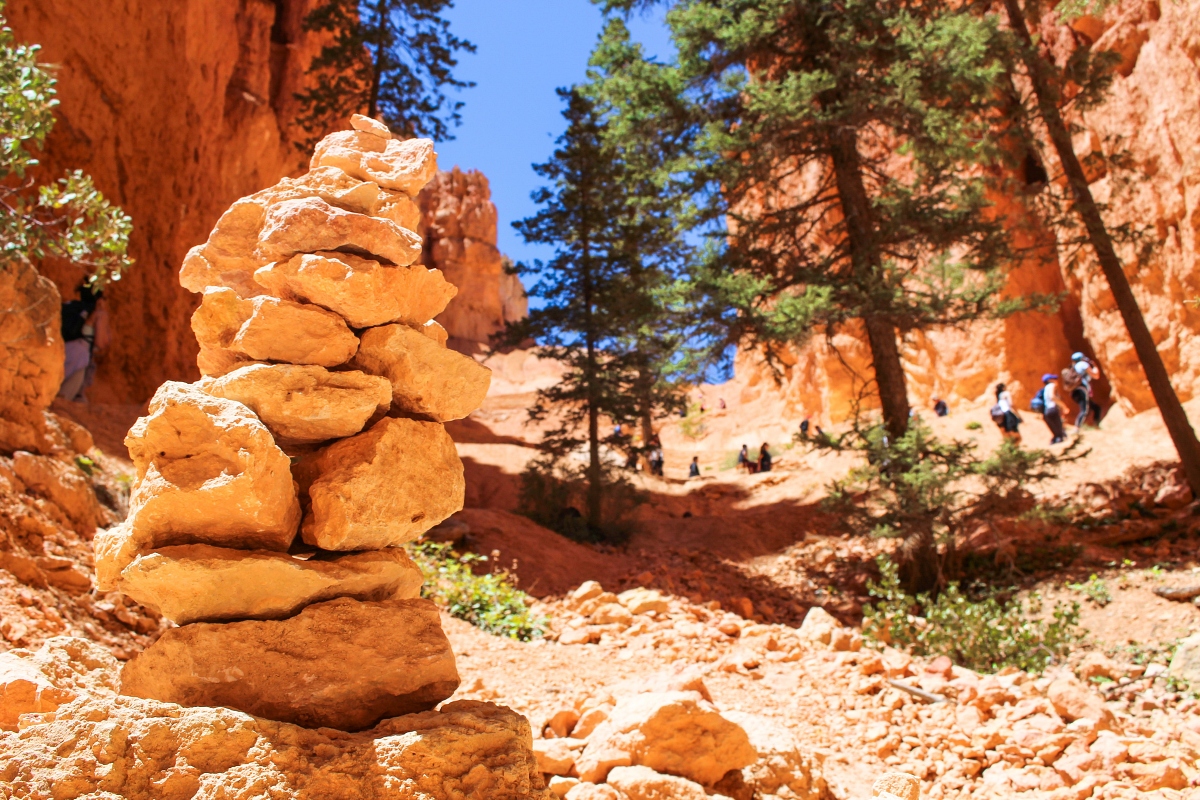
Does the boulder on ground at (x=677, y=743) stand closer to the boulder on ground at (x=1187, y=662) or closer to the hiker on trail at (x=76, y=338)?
the boulder on ground at (x=1187, y=662)

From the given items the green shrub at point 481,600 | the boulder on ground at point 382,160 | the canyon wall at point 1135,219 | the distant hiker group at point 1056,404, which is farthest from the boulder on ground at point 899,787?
the distant hiker group at point 1056,404

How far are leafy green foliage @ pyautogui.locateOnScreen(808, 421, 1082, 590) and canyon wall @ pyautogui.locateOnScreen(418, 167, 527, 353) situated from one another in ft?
129

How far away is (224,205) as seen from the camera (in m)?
17.0

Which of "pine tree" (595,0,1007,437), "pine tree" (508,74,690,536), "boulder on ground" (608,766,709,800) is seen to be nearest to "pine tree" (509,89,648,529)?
"pine tree" (508,74,690,536)

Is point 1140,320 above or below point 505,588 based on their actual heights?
above

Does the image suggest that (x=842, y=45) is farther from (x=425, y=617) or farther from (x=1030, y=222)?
(x=425, y=617)

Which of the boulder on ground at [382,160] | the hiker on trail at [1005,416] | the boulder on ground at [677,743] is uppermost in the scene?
the hiker on trail at [1005,416]

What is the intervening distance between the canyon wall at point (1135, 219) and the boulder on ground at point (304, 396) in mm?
8527

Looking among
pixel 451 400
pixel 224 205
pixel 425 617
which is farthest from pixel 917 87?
pixel 224 205

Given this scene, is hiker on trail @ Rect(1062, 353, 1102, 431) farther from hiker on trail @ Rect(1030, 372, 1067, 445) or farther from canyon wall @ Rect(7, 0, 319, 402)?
canyon wall @ Rect(7, 0, 319, 402)

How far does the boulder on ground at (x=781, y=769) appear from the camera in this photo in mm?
3754

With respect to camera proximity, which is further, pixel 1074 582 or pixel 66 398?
pixel 66 398

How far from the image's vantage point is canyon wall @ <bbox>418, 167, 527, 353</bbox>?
47688mm

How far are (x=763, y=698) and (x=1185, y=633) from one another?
14.3 feet
